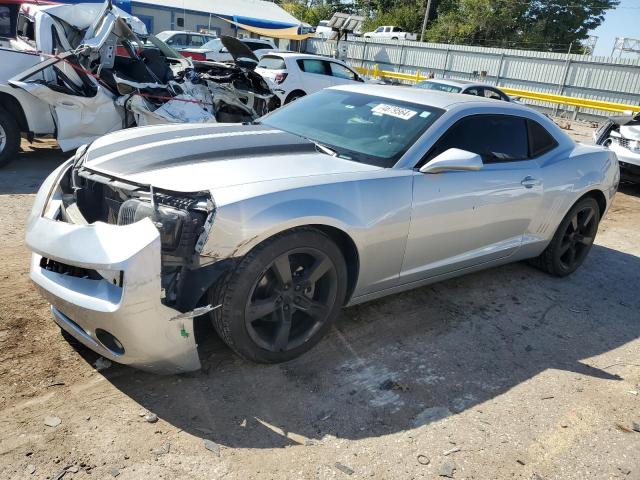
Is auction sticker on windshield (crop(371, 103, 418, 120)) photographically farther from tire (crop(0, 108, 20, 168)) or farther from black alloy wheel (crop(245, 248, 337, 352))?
tire (crop(0, 108, 20, 168))

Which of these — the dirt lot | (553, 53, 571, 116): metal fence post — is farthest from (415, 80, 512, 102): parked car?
(553, 53, 571, 116): metal fence post

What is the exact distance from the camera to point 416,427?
2768 mm

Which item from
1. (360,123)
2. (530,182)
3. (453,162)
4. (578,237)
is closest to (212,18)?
(578,237)

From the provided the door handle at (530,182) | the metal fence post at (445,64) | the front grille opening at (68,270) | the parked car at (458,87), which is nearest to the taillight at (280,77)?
the parked car at (458,87)

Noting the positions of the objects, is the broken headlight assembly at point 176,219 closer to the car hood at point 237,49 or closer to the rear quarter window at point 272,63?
the car hood at point 237,49

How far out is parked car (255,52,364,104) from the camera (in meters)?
12.8

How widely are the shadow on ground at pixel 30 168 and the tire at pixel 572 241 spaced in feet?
18.1

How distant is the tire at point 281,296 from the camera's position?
2.69 metres

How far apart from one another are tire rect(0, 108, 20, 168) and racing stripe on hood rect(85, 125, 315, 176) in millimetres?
4069

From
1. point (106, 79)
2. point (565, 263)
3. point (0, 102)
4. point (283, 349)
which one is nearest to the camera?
point (283, 349)

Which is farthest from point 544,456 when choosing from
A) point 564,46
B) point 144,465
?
point 564,46

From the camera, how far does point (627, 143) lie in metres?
9.04

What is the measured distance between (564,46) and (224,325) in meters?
47.4

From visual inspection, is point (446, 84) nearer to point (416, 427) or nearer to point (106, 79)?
point (106, 79)
